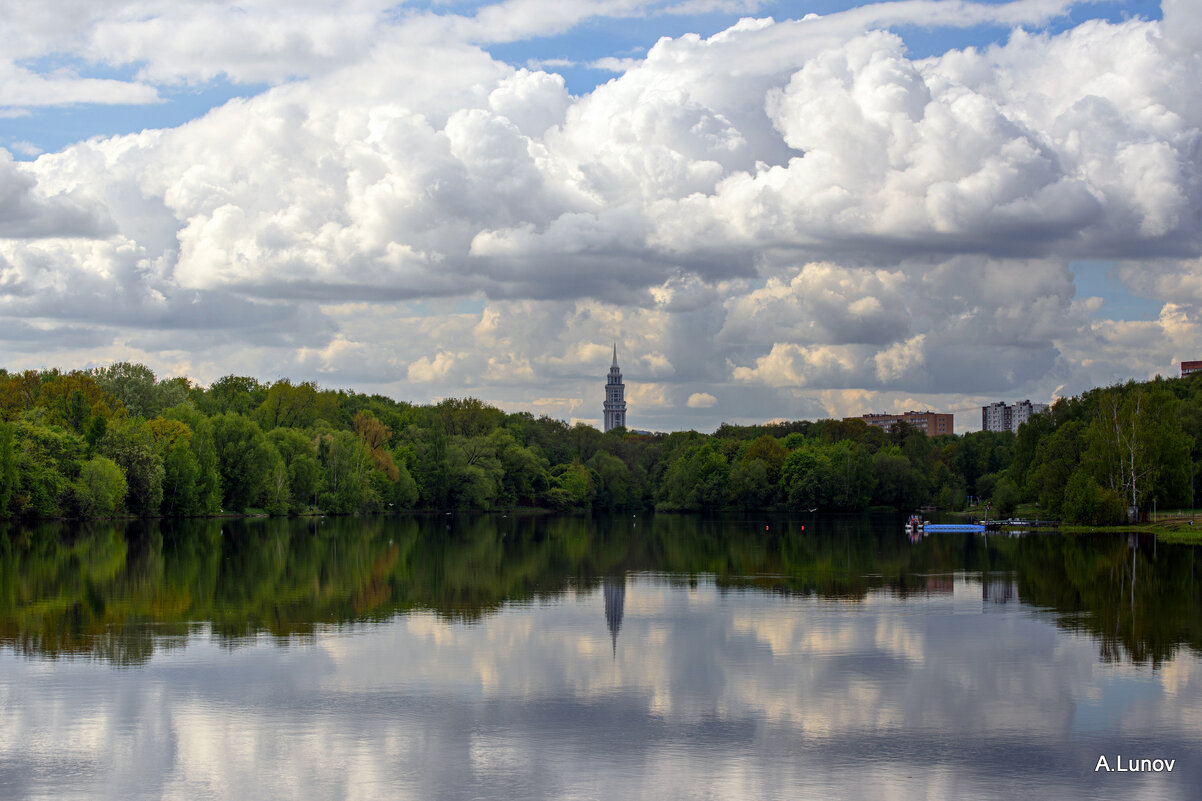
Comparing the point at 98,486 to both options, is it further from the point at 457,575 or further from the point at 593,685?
the point at 593,685

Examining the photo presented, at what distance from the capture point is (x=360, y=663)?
2231 centimetres

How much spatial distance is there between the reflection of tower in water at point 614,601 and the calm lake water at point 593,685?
0.68 feet

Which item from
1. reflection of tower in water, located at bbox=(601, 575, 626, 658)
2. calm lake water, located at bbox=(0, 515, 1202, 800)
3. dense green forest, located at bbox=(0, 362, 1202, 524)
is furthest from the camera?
dense green forest, located at bbox=(0, 362, 1202, 524)

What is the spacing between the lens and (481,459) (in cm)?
13050

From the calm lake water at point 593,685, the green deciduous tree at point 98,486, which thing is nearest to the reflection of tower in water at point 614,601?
the calm lake water at point 593,685

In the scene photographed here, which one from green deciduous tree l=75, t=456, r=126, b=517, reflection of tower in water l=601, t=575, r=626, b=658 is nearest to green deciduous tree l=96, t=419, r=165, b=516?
green deciduous tree l=75, t=456, r=126, b=517

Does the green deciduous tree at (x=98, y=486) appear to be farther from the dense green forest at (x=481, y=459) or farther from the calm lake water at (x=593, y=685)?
the calm lake water at (x=593, y=685)

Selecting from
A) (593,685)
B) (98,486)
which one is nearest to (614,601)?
(593,685)

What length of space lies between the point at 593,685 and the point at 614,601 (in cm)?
1398

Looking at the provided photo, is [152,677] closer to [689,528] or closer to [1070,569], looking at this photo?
[1070,569]

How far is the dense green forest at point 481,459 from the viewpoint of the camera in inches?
3095

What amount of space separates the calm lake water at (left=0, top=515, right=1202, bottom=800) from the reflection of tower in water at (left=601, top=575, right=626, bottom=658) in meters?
0.21

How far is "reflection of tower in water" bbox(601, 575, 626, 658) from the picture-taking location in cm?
2755

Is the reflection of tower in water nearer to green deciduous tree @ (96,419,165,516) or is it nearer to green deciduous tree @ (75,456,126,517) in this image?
green deciduous tree @ (75,456,126,517)
